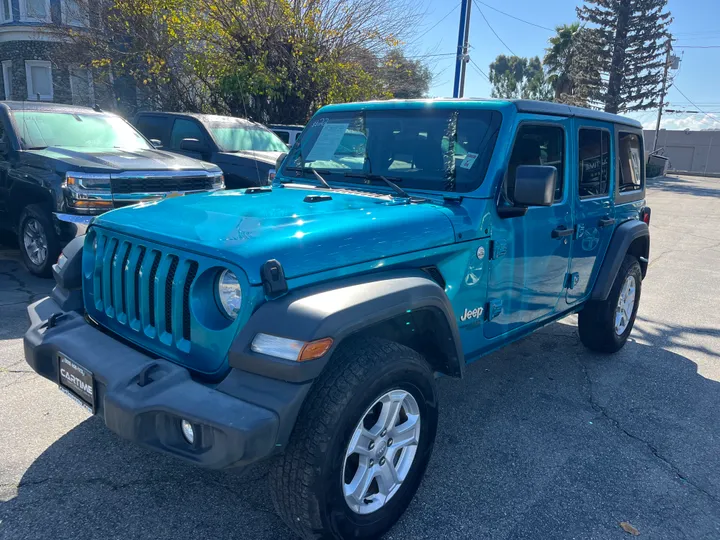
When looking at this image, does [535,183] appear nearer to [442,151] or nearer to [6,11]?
[442,151]

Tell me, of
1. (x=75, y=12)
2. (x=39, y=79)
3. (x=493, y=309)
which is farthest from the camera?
(x=39, y=79)

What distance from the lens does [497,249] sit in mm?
3123

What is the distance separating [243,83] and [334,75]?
225cm

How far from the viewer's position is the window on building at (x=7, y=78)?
63.9ft

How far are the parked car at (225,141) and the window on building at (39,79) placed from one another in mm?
12363

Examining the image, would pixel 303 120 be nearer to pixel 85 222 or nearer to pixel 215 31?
pixel 215 31

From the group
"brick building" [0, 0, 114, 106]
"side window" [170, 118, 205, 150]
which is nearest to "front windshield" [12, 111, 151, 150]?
"side window" [170, 118, 205, 150]

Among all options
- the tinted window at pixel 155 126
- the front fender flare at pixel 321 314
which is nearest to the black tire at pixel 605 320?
the front fender flare at pixel 321 314

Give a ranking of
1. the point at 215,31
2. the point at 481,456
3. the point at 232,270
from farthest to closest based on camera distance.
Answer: the point at 215,31, the point at 481,456, the point at 232,270

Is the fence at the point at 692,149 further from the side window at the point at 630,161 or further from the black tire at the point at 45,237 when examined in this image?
the black tire at the point at 45,237

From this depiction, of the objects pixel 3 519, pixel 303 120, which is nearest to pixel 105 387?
pixel 3 519

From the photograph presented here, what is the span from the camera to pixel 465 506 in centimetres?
274

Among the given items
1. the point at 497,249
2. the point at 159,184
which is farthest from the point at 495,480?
the point at 159,184

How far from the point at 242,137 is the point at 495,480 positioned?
25.0 ft
